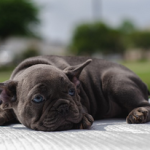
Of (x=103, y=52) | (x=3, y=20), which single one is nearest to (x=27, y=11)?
(x=3, y=20)

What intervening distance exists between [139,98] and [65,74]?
3.13 feet

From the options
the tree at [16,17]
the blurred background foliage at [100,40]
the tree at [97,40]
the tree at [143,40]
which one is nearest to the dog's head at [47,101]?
the tree at [16,17]

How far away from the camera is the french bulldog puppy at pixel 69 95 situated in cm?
288

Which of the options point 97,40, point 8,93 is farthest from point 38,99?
point 97,40

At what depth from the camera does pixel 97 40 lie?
6019 cm

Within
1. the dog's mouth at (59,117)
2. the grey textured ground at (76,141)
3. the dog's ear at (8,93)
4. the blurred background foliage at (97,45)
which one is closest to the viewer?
the grey textured ground at (76,141)

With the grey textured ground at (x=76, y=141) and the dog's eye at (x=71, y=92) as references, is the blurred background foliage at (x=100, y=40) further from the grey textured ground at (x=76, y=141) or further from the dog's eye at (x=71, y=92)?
the grey textured ground at (x=76, y=141)

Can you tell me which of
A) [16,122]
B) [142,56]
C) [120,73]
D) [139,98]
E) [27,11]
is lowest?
[142,56]

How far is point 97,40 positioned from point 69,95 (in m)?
57.8

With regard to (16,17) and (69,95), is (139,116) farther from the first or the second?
(16,17)

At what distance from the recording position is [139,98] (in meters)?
3.57

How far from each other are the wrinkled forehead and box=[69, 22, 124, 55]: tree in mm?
56748

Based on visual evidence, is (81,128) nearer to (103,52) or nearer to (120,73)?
(120,73)

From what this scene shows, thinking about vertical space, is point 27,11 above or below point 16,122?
above
